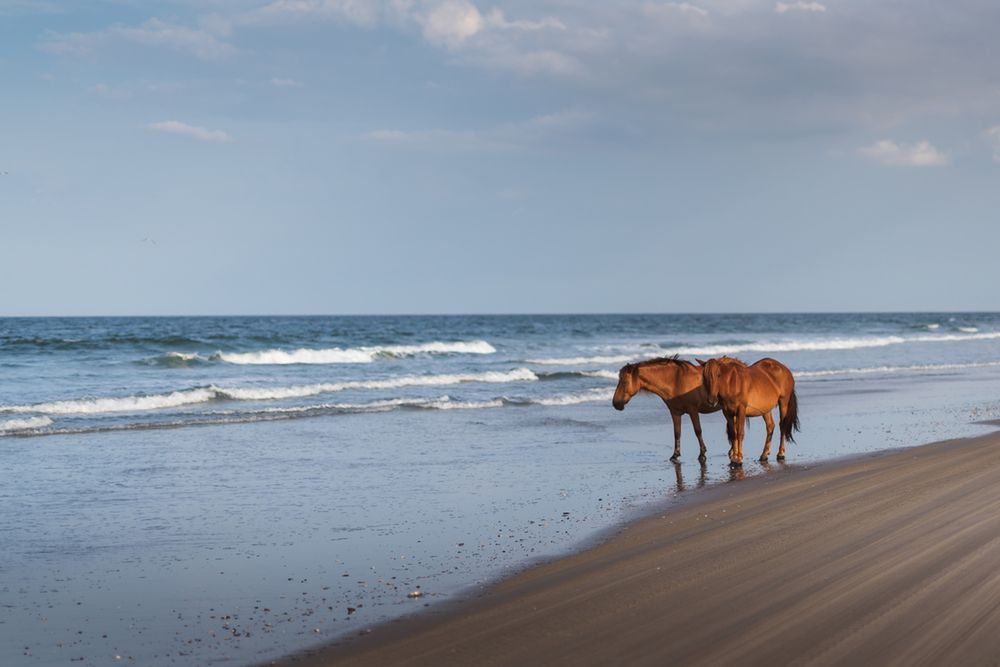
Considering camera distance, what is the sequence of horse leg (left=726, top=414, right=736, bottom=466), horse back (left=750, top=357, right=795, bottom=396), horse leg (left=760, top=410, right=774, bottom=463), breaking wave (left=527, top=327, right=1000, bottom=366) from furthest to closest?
breaking wave (left=527, top=327, right=1000, bottom=366) < horse back (left=750, top=357, right=795, bottom=396) < horse leg (left=760, top=410, right=774, bottom=463) < horse leg (left=726, top=414, right=736, bottom=466)

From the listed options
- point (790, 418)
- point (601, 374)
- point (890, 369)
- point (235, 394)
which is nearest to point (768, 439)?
point (790, 418)

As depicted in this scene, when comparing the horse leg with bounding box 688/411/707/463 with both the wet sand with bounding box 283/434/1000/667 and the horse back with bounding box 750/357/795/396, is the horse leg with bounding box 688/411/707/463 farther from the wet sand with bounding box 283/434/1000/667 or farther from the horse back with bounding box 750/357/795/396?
the wet sand with bounding box 283/434/1000/667

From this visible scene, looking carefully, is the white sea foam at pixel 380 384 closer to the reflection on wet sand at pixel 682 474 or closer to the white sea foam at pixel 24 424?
the white sea foam at pixel 24 424

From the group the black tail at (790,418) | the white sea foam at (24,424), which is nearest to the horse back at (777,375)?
the black tail at (790,418)

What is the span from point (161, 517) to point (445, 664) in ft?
16.2

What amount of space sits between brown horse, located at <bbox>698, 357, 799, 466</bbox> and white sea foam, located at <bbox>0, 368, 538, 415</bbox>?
12.2 meters

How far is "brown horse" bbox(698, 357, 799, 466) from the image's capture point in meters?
12.1

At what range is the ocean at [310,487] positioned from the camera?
5.89 m

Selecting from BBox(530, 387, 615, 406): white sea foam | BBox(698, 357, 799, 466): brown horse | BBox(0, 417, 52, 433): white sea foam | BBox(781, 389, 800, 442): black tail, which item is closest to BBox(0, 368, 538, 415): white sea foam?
BBox(0, 417, 52, 433): white sea foam

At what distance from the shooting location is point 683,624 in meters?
5.16

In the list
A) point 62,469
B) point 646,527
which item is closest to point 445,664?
point 646,527

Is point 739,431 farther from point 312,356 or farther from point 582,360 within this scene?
point 312,356

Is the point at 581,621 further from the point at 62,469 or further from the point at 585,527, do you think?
the point at 62,469

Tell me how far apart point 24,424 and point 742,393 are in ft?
37.6
